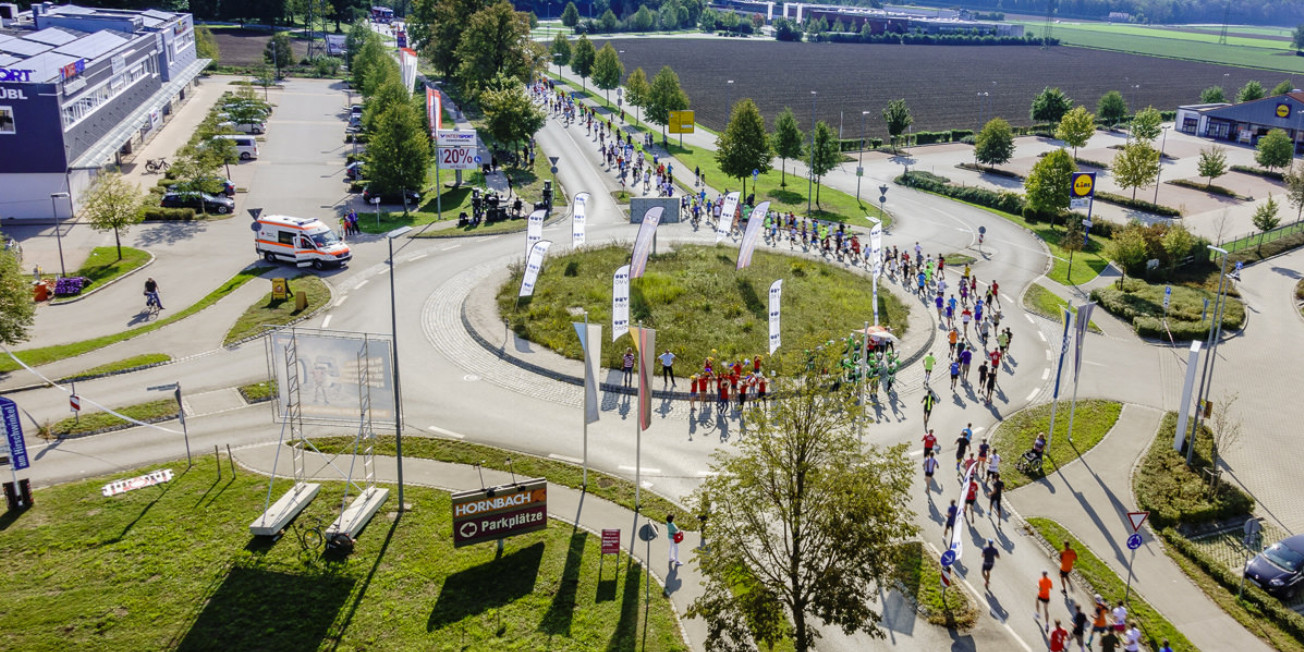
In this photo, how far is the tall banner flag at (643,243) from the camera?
1451 inches

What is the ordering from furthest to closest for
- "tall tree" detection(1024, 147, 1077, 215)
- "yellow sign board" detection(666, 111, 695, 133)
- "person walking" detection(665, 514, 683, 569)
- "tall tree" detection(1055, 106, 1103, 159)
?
"yellow sign board" detection(666, 111, 695, 133) → "tall tree" detection(1055, 106, 1103, 159) → "tall tree" detection(1024, 147, 1077, 215) → "person walking" detection(665, 514, 683, 569)

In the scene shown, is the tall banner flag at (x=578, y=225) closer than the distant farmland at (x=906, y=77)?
Yes

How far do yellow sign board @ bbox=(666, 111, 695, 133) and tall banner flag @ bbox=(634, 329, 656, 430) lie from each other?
56239 mm

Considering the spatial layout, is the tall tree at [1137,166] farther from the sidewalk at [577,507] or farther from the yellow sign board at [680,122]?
the sidewalk at [577,507]

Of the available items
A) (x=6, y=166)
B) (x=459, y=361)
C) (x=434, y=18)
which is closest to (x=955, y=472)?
(x=459, y=361)

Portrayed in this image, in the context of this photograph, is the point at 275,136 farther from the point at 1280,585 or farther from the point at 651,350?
the point at 1280,585

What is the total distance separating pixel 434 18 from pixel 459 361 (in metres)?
78.5

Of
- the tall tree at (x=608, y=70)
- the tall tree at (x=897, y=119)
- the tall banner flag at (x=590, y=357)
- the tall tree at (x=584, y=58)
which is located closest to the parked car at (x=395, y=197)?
the tall banner flag at (x=590, y=357)

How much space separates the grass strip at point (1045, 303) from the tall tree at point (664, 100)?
141 feet

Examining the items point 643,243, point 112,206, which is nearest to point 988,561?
point 643,243

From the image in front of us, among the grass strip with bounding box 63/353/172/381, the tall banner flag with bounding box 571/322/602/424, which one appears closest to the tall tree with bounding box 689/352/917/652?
the tall banner flag with bounding box 571/322/602/424

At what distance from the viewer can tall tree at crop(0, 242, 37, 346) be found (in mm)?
29953

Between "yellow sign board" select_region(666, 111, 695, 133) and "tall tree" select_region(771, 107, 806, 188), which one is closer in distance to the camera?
"tall tree" select_region(771, 107, 806, 188)

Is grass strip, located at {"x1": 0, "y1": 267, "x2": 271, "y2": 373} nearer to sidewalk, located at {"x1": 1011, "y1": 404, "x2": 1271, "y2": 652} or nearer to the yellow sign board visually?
sidewalk, located at {"x1": 1011, "y1": 404, "x2": 1271, "y2": 652}
